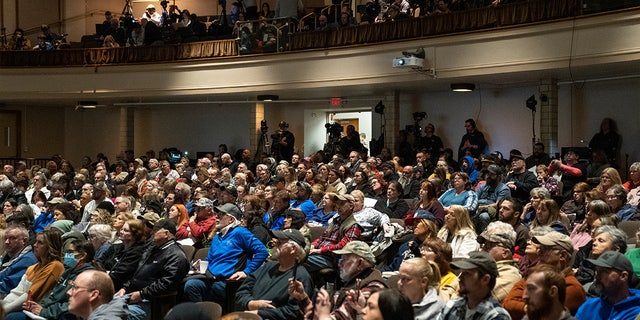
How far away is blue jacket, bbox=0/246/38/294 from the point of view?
6176 millimetres

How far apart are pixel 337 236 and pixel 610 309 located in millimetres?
2840

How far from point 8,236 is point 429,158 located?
290 inches

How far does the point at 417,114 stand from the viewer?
49.0 feet

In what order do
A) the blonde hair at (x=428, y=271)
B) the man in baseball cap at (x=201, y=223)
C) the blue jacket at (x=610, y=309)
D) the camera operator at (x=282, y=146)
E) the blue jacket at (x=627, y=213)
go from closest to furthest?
the blue jacket at (x=610, y=309) < the blonde hair at (x=428, y=271) < the blue jacket at (x=627, y=213) < the man in baseball cap at (x=201, y=223) < the camera operator at (x=282, y=146)

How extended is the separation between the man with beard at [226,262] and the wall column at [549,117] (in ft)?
25.0

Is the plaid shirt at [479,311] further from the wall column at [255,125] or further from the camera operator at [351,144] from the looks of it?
the wall column at [255,125]

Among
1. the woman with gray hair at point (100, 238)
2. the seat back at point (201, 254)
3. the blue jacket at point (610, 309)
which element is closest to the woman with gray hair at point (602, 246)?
the blue jacket at point (610, 309)

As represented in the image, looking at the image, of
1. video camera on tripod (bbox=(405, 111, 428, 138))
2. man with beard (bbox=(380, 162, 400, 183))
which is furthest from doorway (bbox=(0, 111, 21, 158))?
man with beard (bbox=(380, 162, 400, 183))

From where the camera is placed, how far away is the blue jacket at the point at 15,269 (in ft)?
20.3

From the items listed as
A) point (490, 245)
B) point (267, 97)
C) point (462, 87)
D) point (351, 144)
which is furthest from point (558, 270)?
point (267, 97)

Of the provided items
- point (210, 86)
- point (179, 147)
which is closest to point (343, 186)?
point (210, 86)

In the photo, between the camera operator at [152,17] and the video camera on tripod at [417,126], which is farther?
the camera operator at [152,17]

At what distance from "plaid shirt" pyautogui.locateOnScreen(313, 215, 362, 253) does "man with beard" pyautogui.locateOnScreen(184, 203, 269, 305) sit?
1.93 feet

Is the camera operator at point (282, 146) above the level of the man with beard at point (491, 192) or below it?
above
